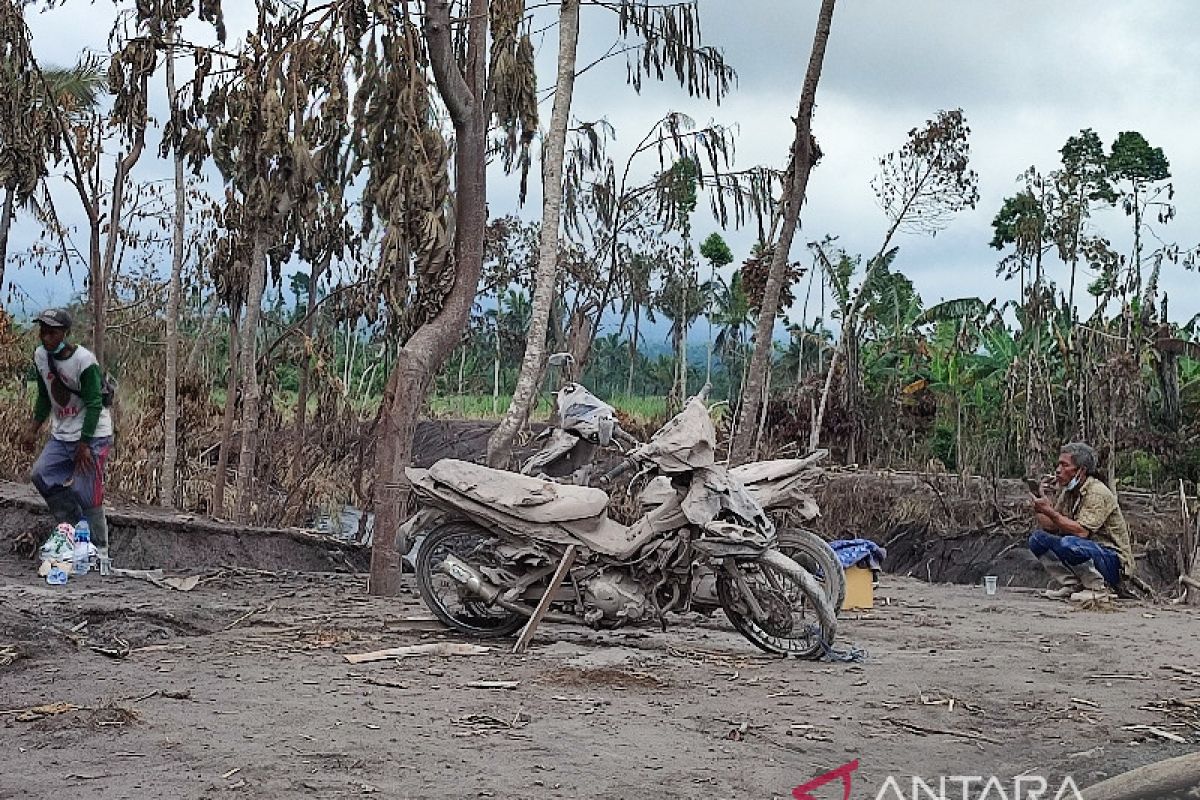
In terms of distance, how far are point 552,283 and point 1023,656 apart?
6.22 metres

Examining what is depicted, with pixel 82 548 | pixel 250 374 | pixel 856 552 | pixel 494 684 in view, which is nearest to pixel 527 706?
pixel 494 684

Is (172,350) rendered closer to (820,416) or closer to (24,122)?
(24,122)

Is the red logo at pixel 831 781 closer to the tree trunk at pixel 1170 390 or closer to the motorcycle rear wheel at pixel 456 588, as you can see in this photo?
the motorcycle rear wheel at pixel 456 588

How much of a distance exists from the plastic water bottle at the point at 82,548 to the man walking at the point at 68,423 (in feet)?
0.25

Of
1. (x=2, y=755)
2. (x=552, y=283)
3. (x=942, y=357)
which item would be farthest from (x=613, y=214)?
(x=2, y=755)

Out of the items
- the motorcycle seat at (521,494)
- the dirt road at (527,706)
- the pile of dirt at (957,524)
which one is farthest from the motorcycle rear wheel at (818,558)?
the pile of dirt at (957,524)

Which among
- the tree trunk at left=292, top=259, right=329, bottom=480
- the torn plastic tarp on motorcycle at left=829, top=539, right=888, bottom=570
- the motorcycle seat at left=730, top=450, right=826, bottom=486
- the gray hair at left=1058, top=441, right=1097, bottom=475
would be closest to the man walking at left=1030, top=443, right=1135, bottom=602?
the gray hair at left=1058, top=441, right=1097, bottom=475

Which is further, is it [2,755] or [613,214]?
[613,214]

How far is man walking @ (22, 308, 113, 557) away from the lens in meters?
9.16

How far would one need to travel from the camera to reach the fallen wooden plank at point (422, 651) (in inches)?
287

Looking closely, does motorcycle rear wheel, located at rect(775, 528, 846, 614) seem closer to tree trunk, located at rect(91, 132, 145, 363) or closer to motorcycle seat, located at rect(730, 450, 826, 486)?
motorcycle seat, located at rect(730, 450, 826, 486)

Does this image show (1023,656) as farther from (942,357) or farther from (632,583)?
(942,357)

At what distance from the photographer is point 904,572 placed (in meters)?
14.6

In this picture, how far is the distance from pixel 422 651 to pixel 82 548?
130 inches
